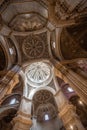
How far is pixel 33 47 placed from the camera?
14852mm

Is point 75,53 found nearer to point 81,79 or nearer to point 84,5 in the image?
point 81,79

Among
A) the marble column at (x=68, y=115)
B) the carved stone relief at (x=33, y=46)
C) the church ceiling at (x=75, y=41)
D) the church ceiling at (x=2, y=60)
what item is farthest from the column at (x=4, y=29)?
the marble column at (x=68, y=115)

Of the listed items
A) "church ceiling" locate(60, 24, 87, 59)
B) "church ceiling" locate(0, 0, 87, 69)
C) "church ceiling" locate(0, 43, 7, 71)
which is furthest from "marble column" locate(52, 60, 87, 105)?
"church ceiling" locate(0, 43, 7, 71)

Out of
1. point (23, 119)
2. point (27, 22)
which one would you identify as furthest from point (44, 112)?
point (27, 22)

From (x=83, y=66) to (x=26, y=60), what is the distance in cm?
532

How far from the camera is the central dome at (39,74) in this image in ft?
55.2

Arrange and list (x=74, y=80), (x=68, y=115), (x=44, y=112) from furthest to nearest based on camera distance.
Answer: (x=44, y=112)
(x=68, y=115)
(x=74, y=80)

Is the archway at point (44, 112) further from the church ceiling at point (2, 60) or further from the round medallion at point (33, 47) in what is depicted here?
the church ceiling at point (2, 60)

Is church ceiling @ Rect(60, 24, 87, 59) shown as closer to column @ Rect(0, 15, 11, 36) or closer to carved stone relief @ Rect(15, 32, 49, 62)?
carved stone relief @ Rect(15, 32, 49, 62)

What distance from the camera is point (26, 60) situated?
14.6 meters

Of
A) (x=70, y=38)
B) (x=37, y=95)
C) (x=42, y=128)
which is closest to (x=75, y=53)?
(x=70, y=38)

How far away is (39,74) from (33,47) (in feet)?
14.0

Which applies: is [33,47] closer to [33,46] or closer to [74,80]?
[33,46]

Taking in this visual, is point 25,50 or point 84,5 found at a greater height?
point 84,5
